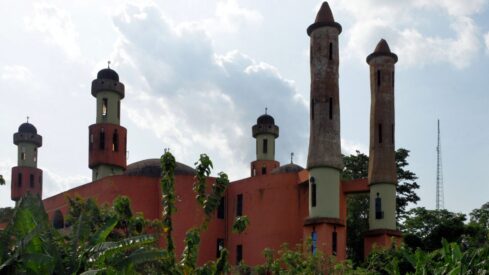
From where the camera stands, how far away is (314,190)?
31656 mm

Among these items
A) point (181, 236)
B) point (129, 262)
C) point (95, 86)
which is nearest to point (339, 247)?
point (181, 236)

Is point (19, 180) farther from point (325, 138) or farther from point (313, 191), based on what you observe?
point (325, 138)

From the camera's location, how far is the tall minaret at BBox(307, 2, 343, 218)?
3141cm

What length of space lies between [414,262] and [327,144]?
44.9 ft

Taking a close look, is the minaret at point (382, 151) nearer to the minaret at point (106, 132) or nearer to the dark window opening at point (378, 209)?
the dark window opening at point (378, 209)

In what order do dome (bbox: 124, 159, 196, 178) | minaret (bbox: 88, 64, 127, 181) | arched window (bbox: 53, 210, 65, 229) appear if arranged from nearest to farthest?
1. dome (bbox: 124, 159, 196, 178)
2. arched window (bbox: 53, 210, 65, 229)
3. minaret (bbox: 88, 64, 127, 181)

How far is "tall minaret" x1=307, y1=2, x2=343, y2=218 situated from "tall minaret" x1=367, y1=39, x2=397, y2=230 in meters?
3.10

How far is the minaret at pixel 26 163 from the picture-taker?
47.3 m

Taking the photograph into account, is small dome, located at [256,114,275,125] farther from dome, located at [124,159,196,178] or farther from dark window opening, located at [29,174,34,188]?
dark window opening, located at [29,174,34,188]

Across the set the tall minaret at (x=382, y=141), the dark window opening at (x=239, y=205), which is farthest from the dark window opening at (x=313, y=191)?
the dark window opening at (x=239, y=205)

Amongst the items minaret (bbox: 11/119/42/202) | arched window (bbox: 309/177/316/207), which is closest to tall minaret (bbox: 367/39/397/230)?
arched window (bbox: 309/177/316/207)

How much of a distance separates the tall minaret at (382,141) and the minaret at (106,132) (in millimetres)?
13509

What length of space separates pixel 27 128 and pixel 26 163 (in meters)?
2.45

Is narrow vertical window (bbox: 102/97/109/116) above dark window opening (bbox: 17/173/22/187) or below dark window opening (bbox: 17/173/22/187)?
above
